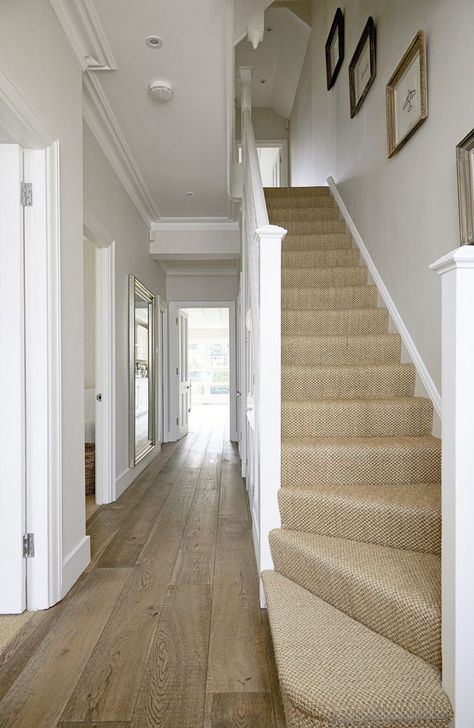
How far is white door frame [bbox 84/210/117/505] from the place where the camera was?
146 inches

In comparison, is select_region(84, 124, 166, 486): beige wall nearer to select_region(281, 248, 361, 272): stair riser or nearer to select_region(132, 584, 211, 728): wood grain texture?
select_region(281, 248, 361, 272): stair riser

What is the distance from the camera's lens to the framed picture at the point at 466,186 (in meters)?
1.91

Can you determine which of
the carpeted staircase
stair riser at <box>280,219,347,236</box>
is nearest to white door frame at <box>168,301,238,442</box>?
stair riser at <box>280,219,347,236</box>

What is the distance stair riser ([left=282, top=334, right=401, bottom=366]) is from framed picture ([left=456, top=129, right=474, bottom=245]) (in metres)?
0.95

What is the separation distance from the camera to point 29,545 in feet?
6.73

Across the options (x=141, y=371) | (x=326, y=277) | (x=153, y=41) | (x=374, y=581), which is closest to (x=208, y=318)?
(x=141, y=371)

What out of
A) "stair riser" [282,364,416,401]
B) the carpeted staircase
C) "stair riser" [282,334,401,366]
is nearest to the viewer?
the carpeted staircase

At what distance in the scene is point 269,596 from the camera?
70.3 inches

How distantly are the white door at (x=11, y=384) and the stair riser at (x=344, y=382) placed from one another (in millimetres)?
1348

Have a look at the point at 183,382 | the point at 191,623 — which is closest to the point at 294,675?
the point at 191,623

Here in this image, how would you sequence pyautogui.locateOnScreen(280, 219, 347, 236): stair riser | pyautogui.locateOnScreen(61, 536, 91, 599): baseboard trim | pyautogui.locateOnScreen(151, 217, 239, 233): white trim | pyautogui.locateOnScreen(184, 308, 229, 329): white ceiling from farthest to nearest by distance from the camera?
pyautogui.locateOnScreen(184, 308, 229, 329): white ceiling, pyautogui.locateOnScreen(151, 217, 239, 233): white trim, pyautogui.locateOnScreen(280, 219, 347, 236): stair riser, pyautogui.locateOnScreen(61, 536, 91, 599): baseboard trim

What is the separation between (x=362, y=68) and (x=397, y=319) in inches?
75.9

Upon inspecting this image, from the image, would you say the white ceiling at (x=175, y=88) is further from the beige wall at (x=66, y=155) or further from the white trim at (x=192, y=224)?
the white trim at (x=192, y=224)

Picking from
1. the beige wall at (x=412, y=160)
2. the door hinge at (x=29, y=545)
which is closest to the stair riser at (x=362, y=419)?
the beige wall at (x=412, y=160)
